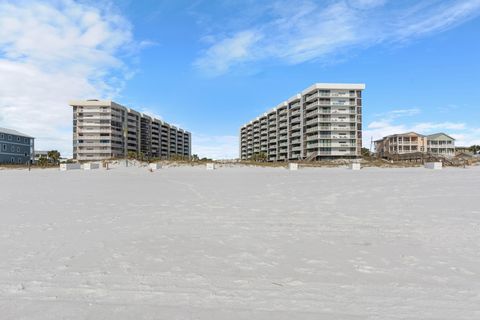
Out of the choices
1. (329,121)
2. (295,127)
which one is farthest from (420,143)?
(295,127)

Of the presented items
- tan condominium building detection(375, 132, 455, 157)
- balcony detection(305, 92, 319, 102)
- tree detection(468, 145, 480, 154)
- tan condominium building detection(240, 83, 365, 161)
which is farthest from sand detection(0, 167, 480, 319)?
tree detection(468, 145, 480, 154)

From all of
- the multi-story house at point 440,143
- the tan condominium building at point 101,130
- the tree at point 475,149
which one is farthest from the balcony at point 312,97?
the tree at point 475,149

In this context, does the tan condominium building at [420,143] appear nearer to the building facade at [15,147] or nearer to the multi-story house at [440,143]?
the multi-story house at [440,143]

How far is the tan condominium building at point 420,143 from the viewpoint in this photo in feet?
347

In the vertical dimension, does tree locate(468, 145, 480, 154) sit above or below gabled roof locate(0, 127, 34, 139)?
below

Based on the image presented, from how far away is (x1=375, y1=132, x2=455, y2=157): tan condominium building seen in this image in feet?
347

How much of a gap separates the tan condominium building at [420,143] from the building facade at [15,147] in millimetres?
113735

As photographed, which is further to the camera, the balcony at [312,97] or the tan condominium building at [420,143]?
the tan condominium building at [420,143]

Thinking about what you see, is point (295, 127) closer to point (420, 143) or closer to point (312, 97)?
point (312, 97)

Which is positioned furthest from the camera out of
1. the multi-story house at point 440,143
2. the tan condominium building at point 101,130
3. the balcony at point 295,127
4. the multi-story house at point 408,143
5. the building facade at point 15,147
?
the multi-story house at point 440,143

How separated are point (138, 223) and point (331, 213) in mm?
5310

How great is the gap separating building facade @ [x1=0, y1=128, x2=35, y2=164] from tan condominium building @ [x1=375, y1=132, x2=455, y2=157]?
11374 cm

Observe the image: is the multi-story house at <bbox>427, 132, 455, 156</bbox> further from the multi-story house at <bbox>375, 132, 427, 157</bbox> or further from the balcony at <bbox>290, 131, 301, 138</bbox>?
the balcony at <bbox>290, 131, 301, 138</bbox>

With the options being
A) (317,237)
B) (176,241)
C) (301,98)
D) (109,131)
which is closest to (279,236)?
(317,237)
